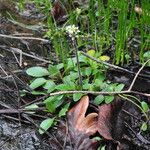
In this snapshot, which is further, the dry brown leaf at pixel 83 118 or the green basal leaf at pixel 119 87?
the green basal leaf at pixel 119 87

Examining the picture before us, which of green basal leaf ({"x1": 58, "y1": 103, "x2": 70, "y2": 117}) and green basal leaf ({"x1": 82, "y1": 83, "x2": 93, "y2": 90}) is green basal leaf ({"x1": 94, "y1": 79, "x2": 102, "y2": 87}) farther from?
green basal leaf ({"x1": 58, "y1": 103, "x2": 70, "y2": 117})

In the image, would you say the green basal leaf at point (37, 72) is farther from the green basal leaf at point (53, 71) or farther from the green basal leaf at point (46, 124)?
the green basal leaf at point (46, 124)

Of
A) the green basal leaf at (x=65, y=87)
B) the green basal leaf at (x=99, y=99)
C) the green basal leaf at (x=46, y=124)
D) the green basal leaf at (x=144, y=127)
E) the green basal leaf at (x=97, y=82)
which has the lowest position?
the green basal leaf at (x=144, y=127)

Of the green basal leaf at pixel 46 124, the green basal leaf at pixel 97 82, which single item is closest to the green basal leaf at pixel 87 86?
the green basal leaf at pixel 97 82

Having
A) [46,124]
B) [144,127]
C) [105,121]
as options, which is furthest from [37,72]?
[144,127]

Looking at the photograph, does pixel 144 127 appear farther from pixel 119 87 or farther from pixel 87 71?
pixel 87 71

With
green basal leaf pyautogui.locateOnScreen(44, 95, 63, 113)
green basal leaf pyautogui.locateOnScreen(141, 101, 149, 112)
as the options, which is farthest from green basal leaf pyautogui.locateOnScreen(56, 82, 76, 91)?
green basal leaf pyautogui.locateOnScreen(141, 101, 149, 112)

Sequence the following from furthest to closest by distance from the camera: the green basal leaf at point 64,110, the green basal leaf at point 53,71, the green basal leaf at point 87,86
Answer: the green basal leaf at point 53,71
the green basal leaf at point 87,86
the green basal leaf at point 64,110

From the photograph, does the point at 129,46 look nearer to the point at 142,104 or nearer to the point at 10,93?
the point at 142,104
